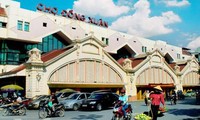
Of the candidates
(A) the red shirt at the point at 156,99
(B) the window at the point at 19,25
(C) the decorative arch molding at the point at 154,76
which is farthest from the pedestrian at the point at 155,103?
(B) the window at the point at 19,25

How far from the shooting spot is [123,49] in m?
59.0

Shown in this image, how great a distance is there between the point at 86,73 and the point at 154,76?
53.1 feet

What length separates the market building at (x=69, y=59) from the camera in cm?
3171

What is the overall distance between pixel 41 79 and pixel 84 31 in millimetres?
21614

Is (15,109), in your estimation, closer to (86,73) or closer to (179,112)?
(179,112)

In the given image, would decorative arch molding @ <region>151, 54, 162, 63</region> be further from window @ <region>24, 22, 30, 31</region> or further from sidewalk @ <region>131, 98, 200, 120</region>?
sidewalk @ <region>131, 98, 200, 120</region>

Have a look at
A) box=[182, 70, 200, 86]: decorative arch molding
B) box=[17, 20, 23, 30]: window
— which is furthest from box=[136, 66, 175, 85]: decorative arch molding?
box=[17, 20, 23, 30]: window

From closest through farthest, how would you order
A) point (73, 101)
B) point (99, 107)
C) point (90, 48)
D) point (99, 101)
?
point (99, 107) → point (99, 101) → point (73, 101) → point (90, 48)

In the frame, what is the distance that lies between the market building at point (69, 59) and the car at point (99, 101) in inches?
84.0

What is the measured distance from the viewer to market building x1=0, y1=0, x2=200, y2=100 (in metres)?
31.7

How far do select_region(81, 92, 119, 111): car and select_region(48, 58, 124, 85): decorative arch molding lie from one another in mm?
9251

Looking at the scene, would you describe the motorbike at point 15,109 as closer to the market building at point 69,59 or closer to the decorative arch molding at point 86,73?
the market building at point 69,59

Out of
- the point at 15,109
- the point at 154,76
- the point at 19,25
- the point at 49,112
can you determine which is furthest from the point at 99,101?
the point at 154,76

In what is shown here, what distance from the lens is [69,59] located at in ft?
111
